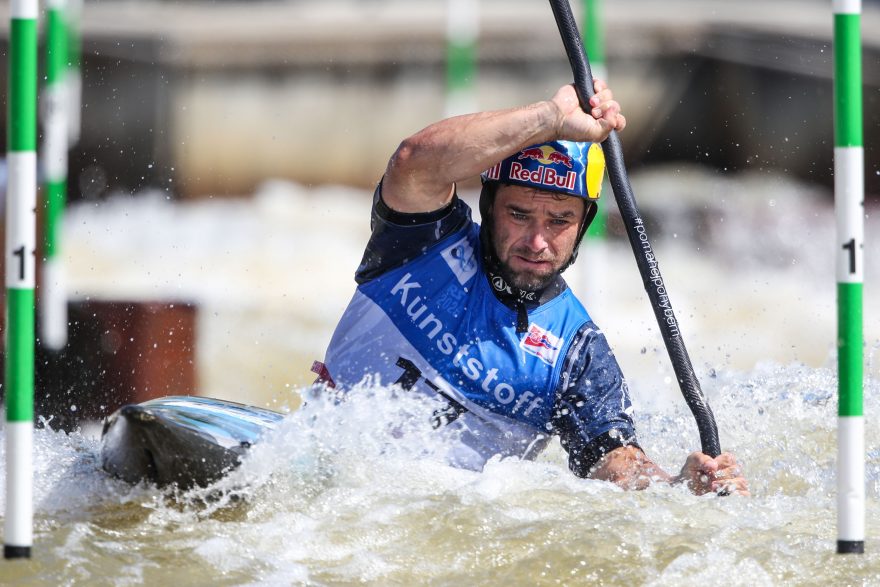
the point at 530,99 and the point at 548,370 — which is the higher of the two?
the point at 530,99

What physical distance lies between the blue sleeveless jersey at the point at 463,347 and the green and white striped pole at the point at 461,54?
6.11 m

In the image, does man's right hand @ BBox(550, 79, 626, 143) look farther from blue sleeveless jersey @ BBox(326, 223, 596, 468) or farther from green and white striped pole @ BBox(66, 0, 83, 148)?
green and white striped pole @ BBox(66, 0, 83, 148)

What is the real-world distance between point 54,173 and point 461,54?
196 inches

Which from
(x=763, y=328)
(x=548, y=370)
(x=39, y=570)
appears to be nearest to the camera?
(x=39, y=570)

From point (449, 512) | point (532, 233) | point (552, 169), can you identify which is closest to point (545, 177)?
point (552, 169)

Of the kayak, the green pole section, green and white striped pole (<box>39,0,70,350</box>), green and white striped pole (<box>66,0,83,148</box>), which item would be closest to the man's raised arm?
the kayak

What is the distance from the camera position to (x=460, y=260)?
3938mm

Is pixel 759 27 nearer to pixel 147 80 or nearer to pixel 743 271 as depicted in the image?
pixel 743 271

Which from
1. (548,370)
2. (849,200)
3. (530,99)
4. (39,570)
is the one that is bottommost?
(39,570)

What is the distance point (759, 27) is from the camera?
12484 millimetres

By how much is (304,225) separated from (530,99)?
261cm

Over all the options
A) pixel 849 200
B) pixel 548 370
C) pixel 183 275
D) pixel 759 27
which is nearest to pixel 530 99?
pixel 759 27

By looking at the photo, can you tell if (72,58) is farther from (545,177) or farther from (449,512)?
(449,512)

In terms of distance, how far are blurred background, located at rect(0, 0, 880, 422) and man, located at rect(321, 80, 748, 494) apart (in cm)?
527
